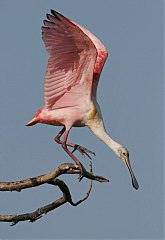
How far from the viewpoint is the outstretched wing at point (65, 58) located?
383 inches

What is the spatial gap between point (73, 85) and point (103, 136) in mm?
756

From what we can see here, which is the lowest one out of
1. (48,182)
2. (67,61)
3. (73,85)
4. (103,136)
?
(48,182)

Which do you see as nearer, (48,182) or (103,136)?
(48,182)

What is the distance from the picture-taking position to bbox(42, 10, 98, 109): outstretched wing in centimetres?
972

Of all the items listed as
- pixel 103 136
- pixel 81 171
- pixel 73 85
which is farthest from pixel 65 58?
pixel 81 171

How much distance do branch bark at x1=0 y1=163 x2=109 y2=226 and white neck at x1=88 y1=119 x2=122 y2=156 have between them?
4.80ft

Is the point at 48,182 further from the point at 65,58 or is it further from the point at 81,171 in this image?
the point at 65,58

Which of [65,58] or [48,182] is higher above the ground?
[65,58]

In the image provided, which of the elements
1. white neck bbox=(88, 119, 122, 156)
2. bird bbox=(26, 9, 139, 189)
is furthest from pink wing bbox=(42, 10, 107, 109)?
white neck bbox=(88, 119, 122, 156)

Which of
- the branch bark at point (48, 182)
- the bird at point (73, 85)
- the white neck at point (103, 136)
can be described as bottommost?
the branch bark at point (48, 182)

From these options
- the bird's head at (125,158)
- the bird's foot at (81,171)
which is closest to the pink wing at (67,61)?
the bird's head at (125,158)

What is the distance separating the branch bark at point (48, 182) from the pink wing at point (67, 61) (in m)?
1.77

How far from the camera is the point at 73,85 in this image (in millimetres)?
10438

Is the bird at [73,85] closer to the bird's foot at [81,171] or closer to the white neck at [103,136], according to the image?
the white neck at [103,136]
